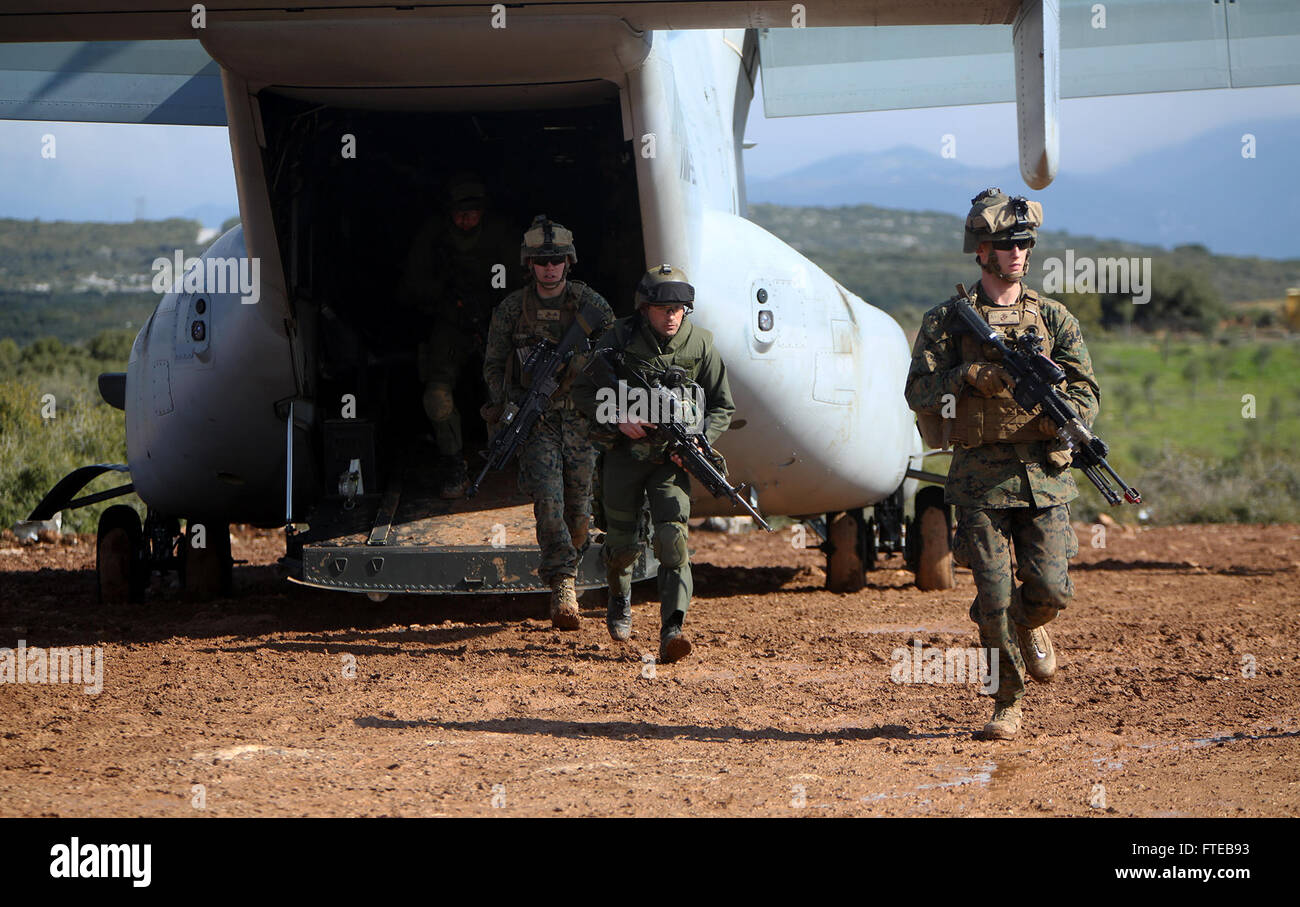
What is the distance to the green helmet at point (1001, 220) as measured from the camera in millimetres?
6262

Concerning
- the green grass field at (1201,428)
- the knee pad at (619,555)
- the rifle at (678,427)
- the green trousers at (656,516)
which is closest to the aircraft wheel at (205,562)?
the knee pad at (619,555)

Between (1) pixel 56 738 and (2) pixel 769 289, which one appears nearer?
(1) pixel 56 738

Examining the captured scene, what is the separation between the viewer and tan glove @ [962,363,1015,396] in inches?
242

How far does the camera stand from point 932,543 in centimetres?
1100

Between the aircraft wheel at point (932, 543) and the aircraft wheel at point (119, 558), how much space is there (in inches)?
224

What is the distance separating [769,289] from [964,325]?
2.77m

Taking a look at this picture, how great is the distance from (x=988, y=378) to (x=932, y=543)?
5014mm

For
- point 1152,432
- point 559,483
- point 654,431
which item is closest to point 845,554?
point 559,483

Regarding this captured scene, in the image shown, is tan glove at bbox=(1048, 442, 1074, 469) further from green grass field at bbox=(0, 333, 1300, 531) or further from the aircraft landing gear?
green grass field at bbox=(0, 333, 1300, 531)

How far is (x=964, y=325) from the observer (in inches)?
250

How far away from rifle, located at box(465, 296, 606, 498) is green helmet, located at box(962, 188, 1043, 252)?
8.39 ft

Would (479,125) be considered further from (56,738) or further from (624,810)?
(624,810)
